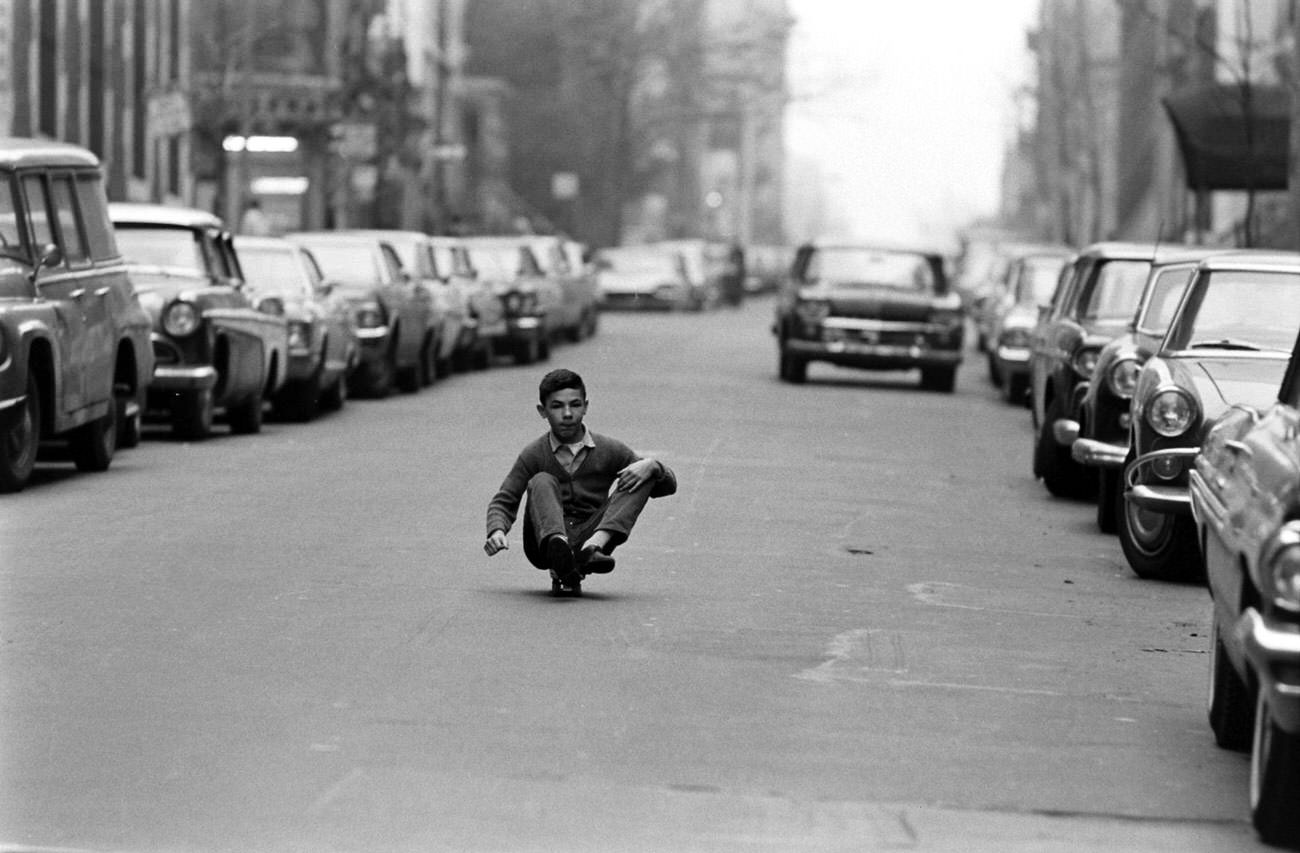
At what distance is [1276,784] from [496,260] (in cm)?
3257

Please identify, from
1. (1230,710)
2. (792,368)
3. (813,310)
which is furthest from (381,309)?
(1230,710)

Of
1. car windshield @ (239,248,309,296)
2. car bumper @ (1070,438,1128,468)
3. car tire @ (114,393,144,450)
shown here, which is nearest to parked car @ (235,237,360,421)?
car windshield @ (239,248,309,296)

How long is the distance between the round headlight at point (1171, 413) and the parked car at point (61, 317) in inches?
244

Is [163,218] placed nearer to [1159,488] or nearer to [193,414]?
[193,414]

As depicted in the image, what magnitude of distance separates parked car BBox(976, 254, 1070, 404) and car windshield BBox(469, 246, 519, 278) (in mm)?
6587

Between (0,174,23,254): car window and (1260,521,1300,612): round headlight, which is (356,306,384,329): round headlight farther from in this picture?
(1260,521,1300,612): round headlight

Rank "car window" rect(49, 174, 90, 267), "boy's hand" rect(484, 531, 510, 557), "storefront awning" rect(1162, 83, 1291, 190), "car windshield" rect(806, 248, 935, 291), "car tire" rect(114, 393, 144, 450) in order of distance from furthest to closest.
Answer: "storefront awning" rect(1162, 83, 1291, 190), "car windshield" rect(806, 248, 935, 291), "car tire" rect(114, 393, 144, 450), "car window" rect(49, 174, 90, 267), "boy's hand" rect(484, 531, 510, 557)

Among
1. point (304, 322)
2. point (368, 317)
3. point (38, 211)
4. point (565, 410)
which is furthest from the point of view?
point (368, 317)

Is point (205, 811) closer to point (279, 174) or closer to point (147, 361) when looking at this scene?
point (147, 361)

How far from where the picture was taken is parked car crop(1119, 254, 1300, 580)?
501 inches

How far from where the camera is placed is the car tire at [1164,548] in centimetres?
1333

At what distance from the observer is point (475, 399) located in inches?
1088

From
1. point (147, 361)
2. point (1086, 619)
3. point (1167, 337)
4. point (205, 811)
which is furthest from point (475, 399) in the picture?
point (205, 811)

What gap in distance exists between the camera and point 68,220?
56.4ft
